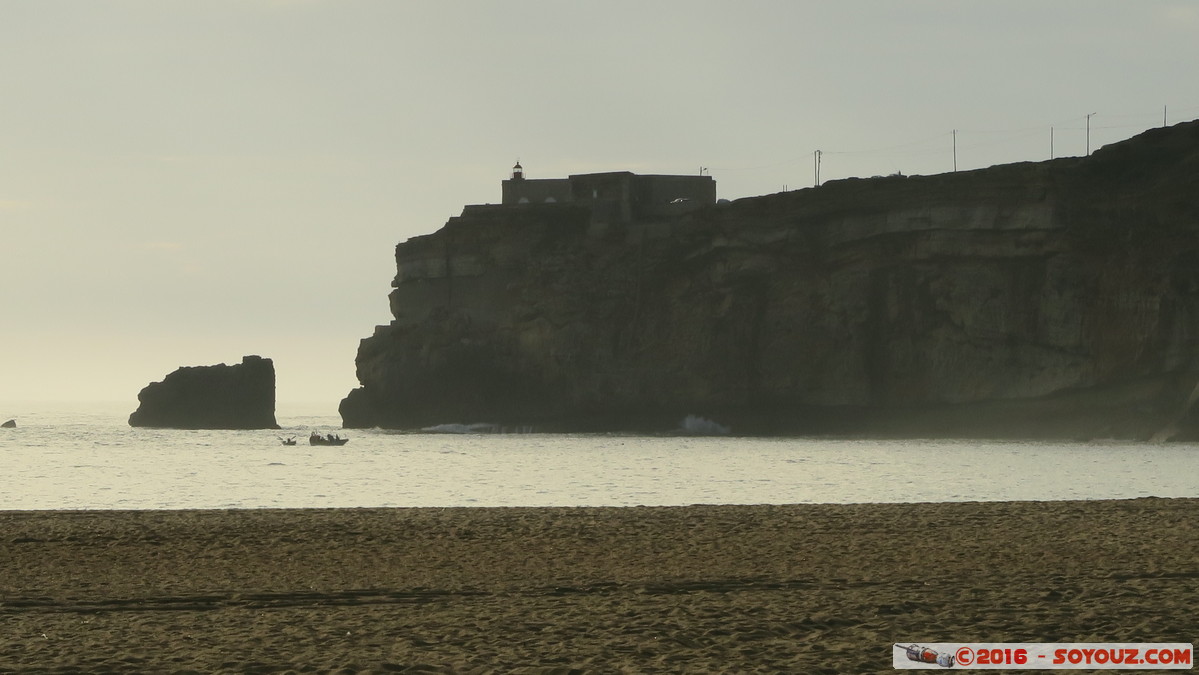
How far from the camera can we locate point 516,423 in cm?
10419

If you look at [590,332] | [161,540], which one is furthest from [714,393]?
[161,540]

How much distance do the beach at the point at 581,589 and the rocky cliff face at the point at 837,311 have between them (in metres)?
64.9

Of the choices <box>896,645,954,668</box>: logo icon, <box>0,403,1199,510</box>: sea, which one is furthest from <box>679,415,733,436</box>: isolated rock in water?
<box>896,645,954,668</box>: logo icon

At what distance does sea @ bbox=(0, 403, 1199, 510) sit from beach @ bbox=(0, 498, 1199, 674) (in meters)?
12.4

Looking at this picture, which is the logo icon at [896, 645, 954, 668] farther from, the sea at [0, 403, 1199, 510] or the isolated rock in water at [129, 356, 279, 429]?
the isolated rock in water at [129, 356, 279, 429]

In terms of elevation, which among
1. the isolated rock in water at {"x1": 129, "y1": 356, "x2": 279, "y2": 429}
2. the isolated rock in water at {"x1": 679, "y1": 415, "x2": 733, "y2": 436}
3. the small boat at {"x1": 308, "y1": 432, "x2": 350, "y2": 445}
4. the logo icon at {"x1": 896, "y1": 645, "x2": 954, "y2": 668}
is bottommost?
the logo icon at {"x1": 896, "y1": 645, "x2": 954, "y2": 668}

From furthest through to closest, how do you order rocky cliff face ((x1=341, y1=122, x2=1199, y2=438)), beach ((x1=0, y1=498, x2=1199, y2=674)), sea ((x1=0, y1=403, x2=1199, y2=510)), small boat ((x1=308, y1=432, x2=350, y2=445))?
rocky cliff face ((x1=341, y1=122, x2=1199, y2=438)), small boat ((x1=308, y1=432, x2=350, y2=445)), sea ((x1=0, y1=403, x2=1199, y2=510)), beach ((x1=0, y1=498, x2=1199, y2=674))

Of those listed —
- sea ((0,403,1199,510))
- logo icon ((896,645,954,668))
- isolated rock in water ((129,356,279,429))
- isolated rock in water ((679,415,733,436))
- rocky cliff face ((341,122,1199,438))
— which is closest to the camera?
logo icon ((896,645,954,668))

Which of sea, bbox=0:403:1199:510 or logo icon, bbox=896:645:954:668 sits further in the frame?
sea, bbox=0:403:1199:510

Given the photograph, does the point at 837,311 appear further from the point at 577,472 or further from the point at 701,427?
the point at 577,472

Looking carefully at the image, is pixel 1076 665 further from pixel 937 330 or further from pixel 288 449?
pixel 937 330

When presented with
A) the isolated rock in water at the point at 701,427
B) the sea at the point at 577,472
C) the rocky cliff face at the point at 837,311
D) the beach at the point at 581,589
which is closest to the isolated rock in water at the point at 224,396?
the rocky cliff face at the point at 837,311

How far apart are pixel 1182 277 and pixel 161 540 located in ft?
251

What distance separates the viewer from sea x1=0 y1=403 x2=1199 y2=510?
1520 inches
